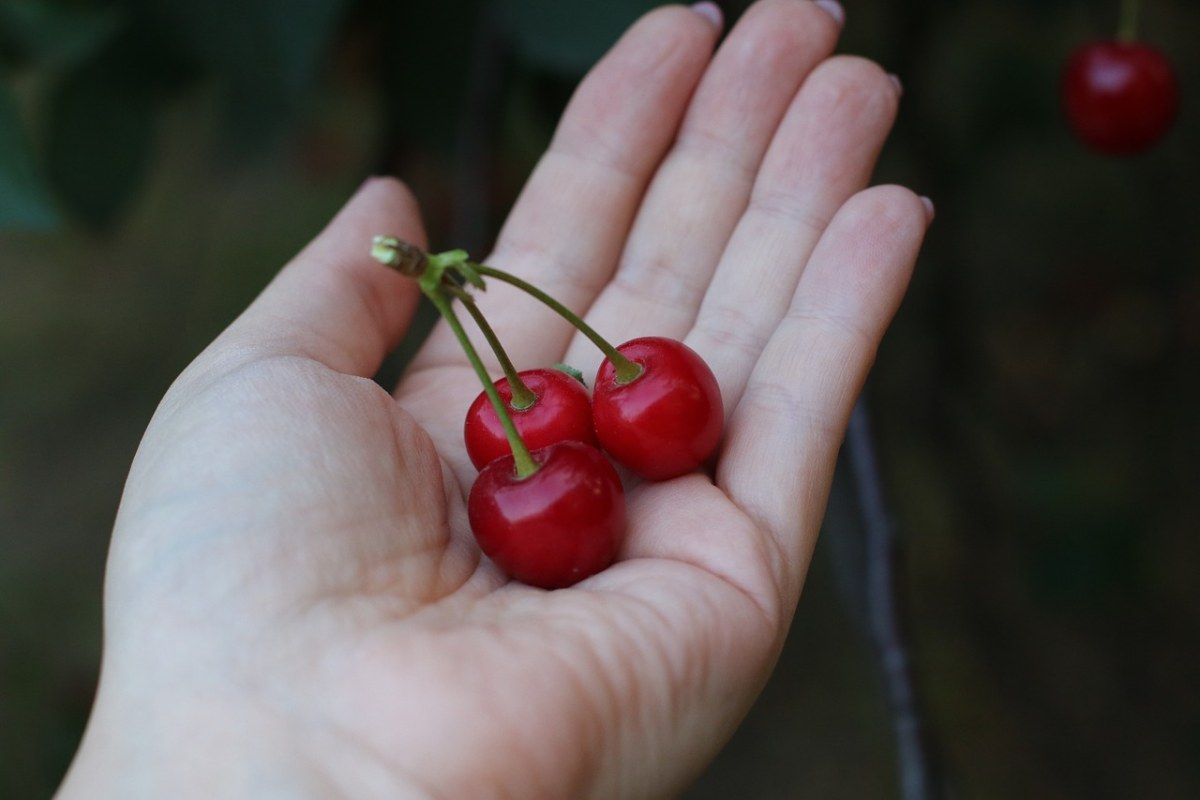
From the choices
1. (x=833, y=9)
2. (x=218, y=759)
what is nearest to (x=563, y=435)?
(x=218, y=759)

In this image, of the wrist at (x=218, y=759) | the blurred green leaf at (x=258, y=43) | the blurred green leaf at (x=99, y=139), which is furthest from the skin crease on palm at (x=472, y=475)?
the blurred green leaf at (x=99, y=139)

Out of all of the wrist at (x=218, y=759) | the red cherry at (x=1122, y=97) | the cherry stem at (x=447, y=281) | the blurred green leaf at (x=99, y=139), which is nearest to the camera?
the wrist at (x=218, y=759)

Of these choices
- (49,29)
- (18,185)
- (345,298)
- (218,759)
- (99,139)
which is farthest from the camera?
(99,139)

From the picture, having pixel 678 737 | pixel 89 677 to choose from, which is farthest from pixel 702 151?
pixel 89 677

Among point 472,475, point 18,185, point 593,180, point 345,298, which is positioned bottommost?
point 472,475

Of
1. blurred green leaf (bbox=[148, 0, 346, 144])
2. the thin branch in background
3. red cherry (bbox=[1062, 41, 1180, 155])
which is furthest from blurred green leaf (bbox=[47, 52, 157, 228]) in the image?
red cherry (bbox=[1062, 41, 1180, 155])

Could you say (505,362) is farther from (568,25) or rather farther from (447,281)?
(568,25)

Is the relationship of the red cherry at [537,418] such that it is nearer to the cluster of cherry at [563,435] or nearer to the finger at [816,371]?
the cluster of cherry at [563,435]
